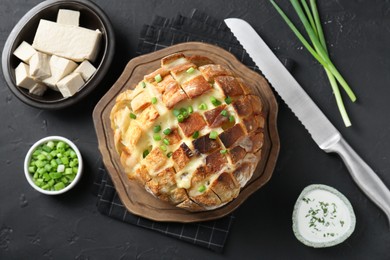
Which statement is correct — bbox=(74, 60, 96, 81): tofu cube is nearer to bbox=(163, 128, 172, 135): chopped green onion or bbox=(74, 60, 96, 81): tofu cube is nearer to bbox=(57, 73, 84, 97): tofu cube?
bbox=(57, 73, 84, 97): tofu cube

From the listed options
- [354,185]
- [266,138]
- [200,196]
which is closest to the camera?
[200,196]

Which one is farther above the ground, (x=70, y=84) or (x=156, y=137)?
(x=70, y=84)

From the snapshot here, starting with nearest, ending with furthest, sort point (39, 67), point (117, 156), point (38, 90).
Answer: point (117, 156), point (39, 67), point (38, 90)

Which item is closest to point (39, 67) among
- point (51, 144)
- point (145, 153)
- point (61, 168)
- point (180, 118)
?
point (51, 144)

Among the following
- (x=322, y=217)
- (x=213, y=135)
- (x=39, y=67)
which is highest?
(x=39, y=67)

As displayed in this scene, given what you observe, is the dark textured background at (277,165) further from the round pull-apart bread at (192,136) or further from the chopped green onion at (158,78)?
the chopped green onion at (158,78)

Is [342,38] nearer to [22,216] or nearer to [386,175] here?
[386,175]

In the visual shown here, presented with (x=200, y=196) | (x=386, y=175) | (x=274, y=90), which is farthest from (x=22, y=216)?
(x=386, y=175)

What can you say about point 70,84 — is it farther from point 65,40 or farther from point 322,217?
point 322,217
